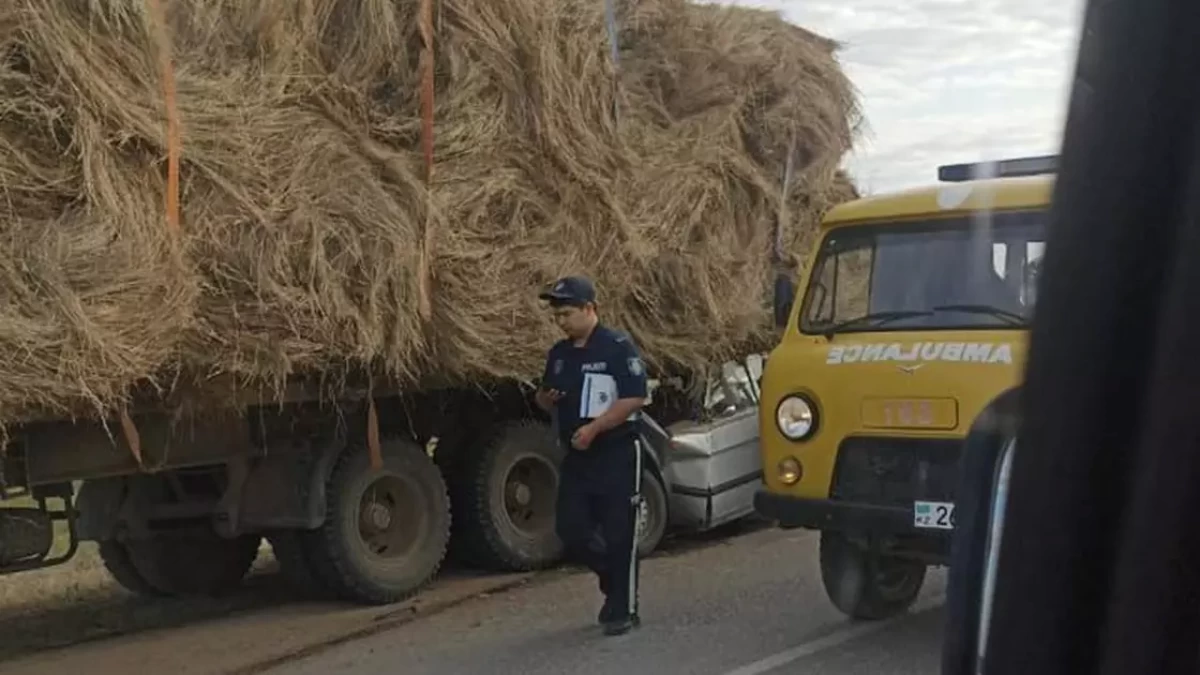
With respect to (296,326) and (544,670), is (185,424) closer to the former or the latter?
(296,326)

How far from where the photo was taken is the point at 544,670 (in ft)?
22.6

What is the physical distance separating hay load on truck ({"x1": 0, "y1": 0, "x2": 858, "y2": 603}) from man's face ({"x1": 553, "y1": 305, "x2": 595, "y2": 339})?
80 cm

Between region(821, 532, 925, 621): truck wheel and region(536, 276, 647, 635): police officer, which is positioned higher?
region(536, 276, 647, 635): police officer

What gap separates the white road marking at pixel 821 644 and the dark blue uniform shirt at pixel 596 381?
1.23m

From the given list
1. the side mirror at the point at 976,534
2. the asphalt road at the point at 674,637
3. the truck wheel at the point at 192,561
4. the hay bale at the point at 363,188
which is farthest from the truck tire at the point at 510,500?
the side mirror at the point at 976,534

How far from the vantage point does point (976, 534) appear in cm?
169

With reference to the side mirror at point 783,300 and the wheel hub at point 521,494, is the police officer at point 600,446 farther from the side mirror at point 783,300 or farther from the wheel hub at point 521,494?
the wheel hub at point 521,494

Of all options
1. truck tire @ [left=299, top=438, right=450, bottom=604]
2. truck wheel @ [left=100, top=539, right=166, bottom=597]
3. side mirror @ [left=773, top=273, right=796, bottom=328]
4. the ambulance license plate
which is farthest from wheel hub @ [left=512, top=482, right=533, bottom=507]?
the ambulance license plate

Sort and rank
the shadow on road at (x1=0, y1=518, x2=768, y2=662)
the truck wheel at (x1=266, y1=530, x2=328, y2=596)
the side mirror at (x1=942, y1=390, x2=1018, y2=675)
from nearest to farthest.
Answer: the side mirror at (x1=942, y1=390, x2=1018, y2=675)
the shadow on road at (x1=0, y1=518, x2=768, y2=662)
the truck wheel at (x1=266, y1=530, x2=328, y2=596)

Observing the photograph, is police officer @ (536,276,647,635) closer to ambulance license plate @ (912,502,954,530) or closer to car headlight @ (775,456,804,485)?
car headlight @ (775,456,804,485)

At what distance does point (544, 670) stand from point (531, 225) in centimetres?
272

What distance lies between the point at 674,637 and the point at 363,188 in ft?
8.55

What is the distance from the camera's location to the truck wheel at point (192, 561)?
29.6ft

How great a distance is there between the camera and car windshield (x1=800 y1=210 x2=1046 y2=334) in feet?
22.1
